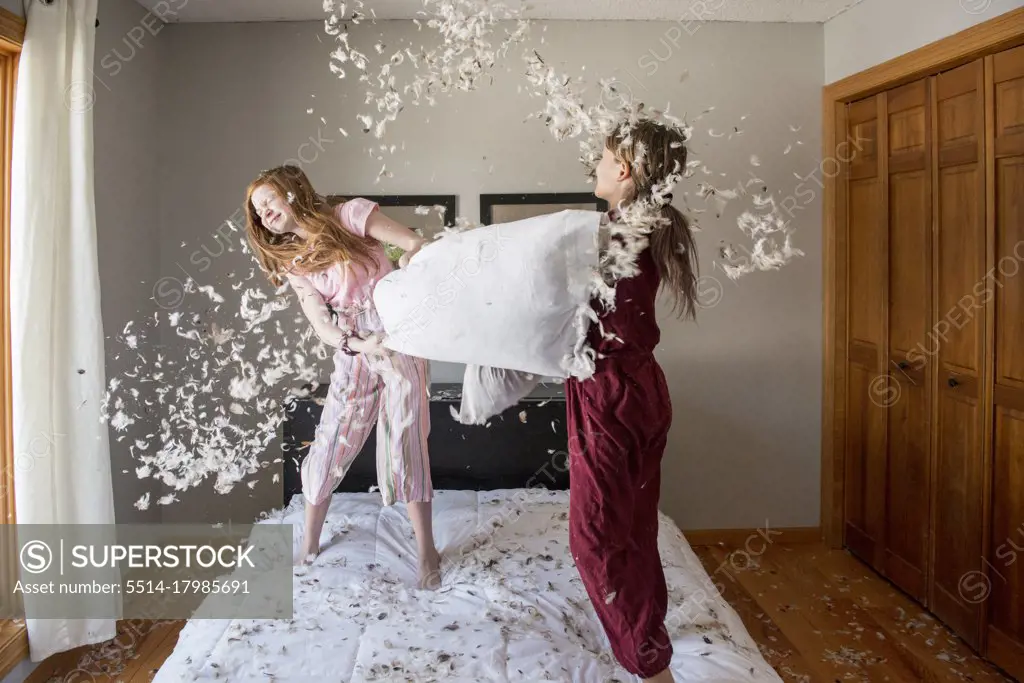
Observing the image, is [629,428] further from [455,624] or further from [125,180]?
[125,180]

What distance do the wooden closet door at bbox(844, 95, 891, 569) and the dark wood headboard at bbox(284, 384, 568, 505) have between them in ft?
4.49

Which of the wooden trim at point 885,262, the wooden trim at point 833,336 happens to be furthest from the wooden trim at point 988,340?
the wooden trim at point 833,336

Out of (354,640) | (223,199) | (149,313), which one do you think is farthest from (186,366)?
(354,640)

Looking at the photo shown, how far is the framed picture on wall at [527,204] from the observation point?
350 centimetres

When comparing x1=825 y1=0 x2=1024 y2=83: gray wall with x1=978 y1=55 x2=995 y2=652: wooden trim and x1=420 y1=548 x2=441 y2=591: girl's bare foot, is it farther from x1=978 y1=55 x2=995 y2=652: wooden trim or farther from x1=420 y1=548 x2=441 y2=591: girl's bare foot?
x1=420 y1=548 x2=441 y2=591: girl's bare foot

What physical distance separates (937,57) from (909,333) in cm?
103

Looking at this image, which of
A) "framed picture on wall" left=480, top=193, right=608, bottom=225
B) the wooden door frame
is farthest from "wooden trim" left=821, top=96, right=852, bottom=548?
"framed picture on wall" left=480, top=193, right=608, bottom=225

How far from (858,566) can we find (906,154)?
1.78m

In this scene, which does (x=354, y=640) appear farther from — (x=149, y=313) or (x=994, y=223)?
(x=994, y=223)

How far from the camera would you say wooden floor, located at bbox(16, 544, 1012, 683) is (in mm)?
2557

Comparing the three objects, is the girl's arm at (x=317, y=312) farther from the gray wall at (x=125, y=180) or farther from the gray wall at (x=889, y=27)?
the gray wall at (x=889, y=27)

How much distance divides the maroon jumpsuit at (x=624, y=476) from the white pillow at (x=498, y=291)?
0.69ft

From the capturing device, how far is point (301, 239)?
1.62 meters

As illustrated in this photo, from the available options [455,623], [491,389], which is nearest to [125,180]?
[455,623]
